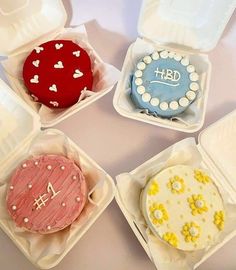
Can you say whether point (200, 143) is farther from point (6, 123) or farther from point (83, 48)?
point (6, 123)

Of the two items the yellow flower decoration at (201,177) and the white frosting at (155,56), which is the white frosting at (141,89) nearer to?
the white frosting at (155,56)

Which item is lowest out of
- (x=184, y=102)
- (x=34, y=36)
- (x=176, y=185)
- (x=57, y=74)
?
(x=176, y=185)

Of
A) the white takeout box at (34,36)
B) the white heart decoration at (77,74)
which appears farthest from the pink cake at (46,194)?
the white heart decoration at (77,74)

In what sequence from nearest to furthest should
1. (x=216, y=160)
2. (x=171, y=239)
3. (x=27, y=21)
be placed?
(x=171, y=239) → (x=216, y=160) → (x=27, y=21)

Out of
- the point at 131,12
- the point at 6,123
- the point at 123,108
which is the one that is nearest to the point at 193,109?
the point at 123,108

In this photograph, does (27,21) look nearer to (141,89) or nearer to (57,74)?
(57,74)

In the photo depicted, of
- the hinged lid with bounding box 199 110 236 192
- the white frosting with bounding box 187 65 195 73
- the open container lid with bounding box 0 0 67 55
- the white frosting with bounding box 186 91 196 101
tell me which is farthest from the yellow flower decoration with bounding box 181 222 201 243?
the open container lid with bounding box 0 0 67 55

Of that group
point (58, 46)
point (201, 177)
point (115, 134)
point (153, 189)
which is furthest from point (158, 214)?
point (58, 46)
